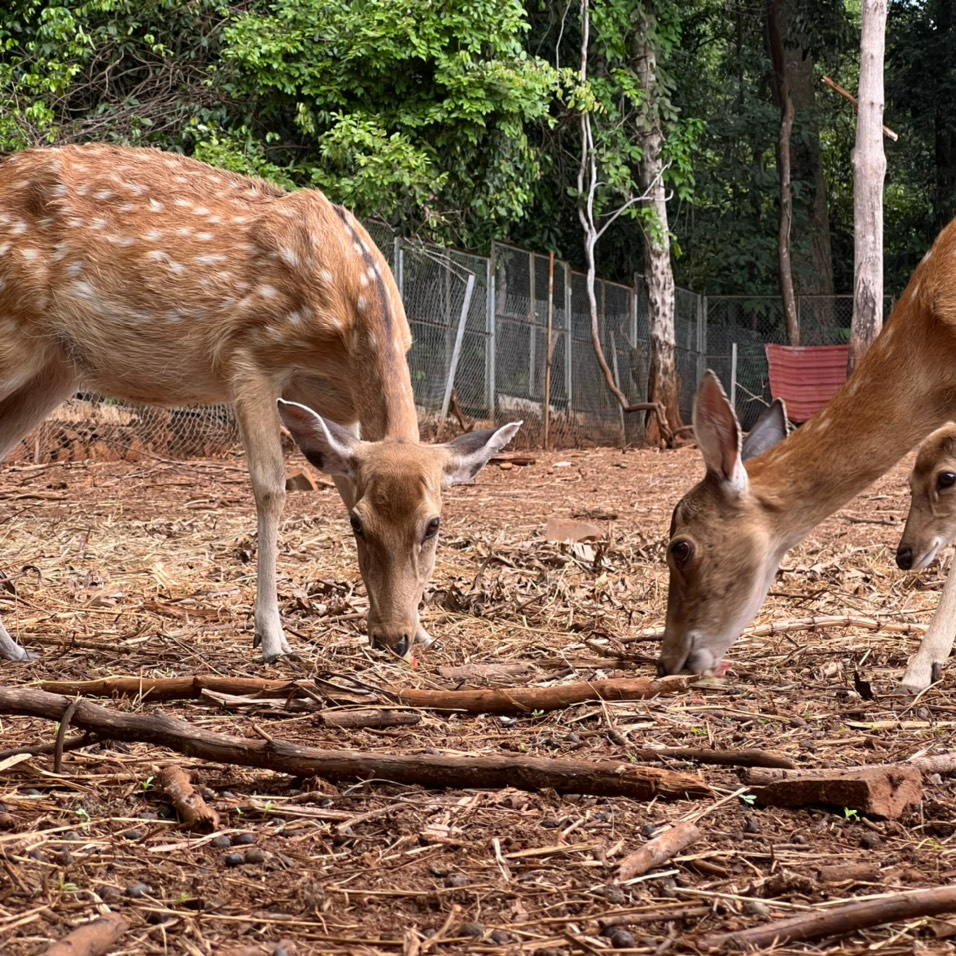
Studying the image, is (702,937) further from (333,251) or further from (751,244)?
(751,244)

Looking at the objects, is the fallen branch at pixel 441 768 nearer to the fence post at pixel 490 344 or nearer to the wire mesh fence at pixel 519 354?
the wire mesh fence at pixel 519 354

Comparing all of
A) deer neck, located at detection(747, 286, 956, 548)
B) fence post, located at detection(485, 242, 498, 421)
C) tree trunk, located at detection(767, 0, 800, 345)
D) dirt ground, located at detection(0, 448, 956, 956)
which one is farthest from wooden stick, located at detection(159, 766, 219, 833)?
tree trunk, located at detection(767, 0, 800, 345)

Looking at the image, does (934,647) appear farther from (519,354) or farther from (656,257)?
(656,257)

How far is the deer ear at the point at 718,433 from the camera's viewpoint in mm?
4363

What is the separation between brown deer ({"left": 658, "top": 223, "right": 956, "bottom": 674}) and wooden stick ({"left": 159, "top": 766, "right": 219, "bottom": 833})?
2045 millimetres

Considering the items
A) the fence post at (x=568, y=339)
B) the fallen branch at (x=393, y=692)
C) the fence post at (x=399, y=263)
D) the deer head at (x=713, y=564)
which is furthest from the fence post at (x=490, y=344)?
the fallen branch at (x=393, y=692)

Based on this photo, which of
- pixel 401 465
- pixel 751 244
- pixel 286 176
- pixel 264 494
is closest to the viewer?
pixel 401 465

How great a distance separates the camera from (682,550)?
4.66 m

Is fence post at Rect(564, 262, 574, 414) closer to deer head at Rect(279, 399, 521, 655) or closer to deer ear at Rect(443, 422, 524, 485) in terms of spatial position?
deer ear at Rect(443, 422, 524, 485)

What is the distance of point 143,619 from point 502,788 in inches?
119

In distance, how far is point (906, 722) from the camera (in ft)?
13.2

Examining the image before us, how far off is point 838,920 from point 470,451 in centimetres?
309

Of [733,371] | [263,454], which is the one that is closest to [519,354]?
[733,371]

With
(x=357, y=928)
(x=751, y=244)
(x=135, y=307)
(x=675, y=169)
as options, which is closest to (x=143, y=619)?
(x=135, y=307)
